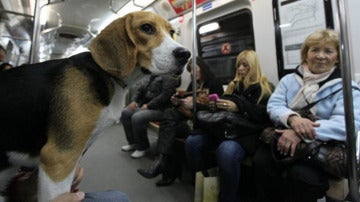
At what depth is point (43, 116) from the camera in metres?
0.81

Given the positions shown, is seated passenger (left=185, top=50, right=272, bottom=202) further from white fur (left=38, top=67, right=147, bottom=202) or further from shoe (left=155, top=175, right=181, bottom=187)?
white fur (left=38, top=67, right=147, bottom=202)

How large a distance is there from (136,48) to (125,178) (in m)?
1.99

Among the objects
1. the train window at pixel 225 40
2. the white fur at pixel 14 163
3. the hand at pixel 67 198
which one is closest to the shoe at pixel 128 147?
the train window at pixel 225 40

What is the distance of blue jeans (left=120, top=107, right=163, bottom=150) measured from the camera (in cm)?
339

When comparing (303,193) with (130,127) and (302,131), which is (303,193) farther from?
(130,127)

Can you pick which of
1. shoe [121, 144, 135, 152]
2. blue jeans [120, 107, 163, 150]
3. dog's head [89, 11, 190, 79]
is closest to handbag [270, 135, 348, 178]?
dog's head [89, 11, 190, 79]

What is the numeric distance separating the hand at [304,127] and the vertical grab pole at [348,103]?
22cm

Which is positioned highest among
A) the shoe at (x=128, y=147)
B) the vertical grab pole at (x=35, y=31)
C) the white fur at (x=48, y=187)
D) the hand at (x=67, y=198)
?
the vertical grab pole at (x=35, y=31)

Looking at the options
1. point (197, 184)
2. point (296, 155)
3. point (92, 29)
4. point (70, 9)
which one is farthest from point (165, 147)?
point (70, 9)

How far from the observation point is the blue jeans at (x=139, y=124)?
339cm

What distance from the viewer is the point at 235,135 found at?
2164mm

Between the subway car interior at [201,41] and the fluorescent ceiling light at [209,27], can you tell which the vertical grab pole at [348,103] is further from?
the fluorescent ceiling light at [209,27]

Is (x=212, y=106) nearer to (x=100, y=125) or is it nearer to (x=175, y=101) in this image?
(x=175, y=101)

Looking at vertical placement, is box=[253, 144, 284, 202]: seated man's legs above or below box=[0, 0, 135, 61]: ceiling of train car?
below
